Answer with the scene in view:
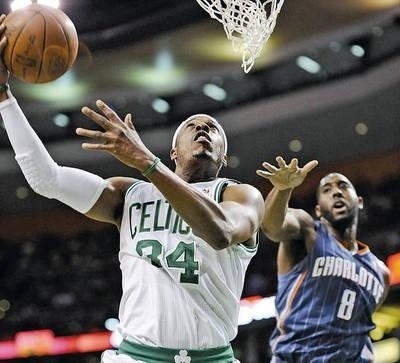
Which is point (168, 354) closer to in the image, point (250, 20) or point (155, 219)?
point (155, 219)

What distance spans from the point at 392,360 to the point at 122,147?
31.8 ft

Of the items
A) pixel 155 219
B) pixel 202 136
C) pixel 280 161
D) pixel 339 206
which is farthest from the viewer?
pixel 339 206

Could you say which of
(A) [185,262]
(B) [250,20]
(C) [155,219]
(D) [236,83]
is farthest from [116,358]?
(D) [236,83]

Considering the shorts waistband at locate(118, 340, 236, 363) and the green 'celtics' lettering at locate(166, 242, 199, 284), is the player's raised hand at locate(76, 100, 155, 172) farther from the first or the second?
the shorts waistband at locate(118, 340, 236, 363)

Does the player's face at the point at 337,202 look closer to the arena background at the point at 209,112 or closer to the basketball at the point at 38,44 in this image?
the basketball at the point at 38,44

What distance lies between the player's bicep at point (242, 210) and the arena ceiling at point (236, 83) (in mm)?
8838

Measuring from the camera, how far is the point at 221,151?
4312 millimetres

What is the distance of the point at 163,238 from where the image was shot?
3.87 m

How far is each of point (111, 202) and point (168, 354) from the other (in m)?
0.79

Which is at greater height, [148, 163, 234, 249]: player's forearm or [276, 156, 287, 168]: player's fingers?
[276, 156, 287, 168]: player's fingers

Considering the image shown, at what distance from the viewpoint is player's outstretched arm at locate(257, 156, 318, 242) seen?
510 centimetres

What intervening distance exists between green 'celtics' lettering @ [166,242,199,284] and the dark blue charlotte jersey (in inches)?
75.7

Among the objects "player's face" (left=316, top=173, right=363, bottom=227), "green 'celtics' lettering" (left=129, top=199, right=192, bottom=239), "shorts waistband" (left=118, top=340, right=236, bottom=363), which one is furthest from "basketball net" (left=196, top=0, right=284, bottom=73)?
"shorts waistband" (left=118, top=340, right=236, bottom=363)

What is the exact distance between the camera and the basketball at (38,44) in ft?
13.0
